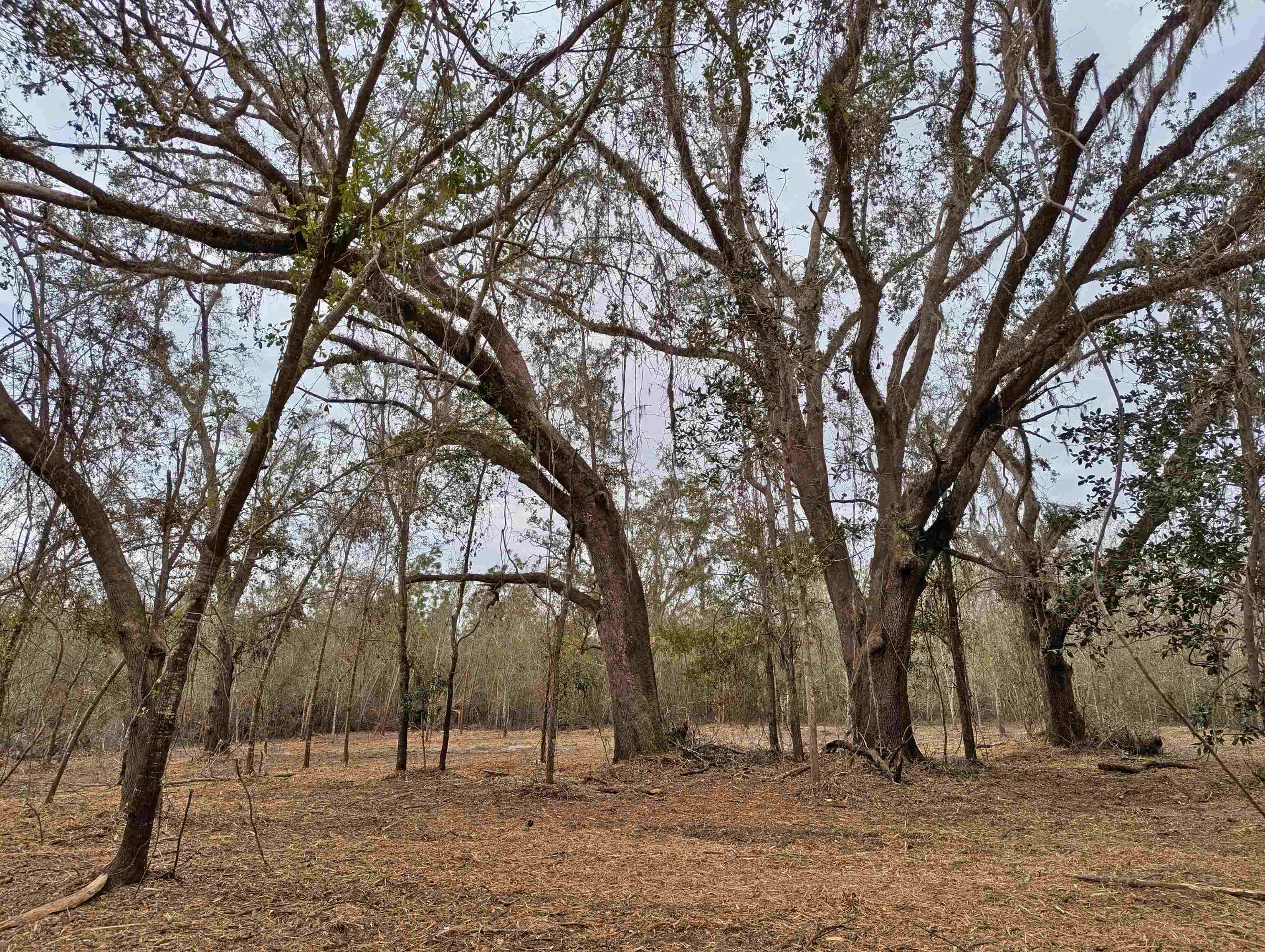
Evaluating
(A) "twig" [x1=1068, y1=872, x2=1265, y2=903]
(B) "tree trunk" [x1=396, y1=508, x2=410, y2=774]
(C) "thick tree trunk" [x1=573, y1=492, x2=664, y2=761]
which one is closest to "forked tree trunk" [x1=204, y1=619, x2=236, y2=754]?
(B) "tree trunk" [x1=396, y1=508, x2=410, y2=774]

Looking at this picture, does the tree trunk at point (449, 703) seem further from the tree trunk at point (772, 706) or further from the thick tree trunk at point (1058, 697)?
the thick tree trunk at point (1058, 697)

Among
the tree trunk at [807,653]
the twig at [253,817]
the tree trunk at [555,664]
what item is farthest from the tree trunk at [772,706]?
the twig at [253,817]

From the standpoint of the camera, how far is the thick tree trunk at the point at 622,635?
8898mm

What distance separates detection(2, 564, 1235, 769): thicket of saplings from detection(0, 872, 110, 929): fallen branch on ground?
69.4 inches

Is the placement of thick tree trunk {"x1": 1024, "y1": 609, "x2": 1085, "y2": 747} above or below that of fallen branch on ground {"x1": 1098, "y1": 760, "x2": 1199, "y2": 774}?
above

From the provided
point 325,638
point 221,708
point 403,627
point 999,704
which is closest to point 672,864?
point 403,627

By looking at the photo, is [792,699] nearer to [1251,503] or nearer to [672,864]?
[672,864]

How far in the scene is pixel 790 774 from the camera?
25.1 ft

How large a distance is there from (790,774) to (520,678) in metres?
18.6

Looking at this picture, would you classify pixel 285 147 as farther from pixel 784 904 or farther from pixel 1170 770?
pixel 1170 770

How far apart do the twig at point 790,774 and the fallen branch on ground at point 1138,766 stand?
3524 mm

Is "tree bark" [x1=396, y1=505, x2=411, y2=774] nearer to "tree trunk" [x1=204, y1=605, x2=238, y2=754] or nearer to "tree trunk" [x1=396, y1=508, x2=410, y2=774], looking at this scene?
"tree trunk" [x1=396, y1=508, x2=410, y2=774]

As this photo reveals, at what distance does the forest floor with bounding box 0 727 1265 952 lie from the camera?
112 inches

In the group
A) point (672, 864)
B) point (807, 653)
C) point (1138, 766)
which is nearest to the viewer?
point (672, 864)
